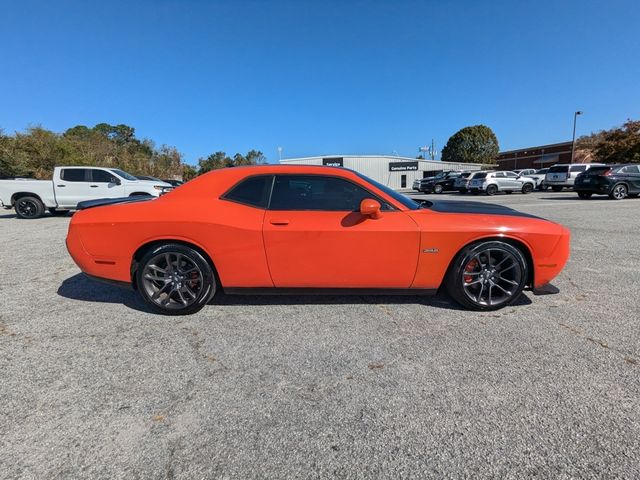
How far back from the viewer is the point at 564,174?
1955 cm

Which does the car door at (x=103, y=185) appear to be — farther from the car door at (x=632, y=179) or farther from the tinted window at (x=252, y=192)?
the car door at (x=632, y=179)

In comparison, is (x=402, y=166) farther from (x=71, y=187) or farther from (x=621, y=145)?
(x=71, y=187)

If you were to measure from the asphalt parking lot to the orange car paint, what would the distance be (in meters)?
0.40

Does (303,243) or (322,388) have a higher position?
(303,243)

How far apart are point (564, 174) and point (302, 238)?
2238 cm

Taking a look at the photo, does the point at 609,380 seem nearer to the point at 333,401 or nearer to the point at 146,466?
Answer: the point at 333,401

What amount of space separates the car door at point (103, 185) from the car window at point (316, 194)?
1020 cm

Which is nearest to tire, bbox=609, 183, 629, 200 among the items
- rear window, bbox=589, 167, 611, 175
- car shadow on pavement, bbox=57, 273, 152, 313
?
rear window, bbox=589, 167, 611, 175

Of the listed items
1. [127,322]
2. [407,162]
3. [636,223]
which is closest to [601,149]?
[407,162]

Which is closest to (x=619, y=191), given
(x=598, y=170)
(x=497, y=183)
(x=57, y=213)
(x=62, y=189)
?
(x=598, y=170)

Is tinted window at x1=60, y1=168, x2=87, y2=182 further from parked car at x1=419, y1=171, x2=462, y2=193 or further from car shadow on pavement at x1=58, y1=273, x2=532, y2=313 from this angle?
parked car at x1=419, y1=171, x2=462, y2=193

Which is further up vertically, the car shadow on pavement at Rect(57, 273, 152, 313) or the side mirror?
the side mirror

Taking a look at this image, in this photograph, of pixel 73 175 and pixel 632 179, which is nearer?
pixel 73 175

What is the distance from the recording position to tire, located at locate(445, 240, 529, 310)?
10.3ft
